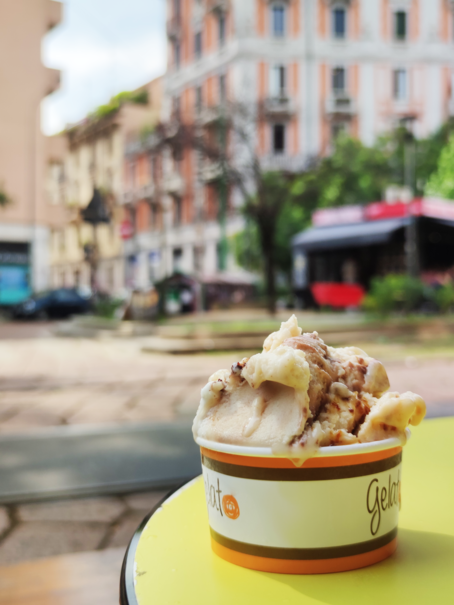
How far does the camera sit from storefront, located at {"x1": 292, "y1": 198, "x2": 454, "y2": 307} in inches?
497

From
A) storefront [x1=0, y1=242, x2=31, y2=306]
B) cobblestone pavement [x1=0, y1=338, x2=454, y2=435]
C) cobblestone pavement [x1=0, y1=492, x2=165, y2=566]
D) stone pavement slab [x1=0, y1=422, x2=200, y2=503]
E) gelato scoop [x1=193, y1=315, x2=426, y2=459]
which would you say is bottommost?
cobblestone pavement [x1=0, y1=338, x2=454, y2=435]

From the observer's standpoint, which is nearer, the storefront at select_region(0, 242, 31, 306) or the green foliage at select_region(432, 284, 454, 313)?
the green foliage at select_region(432, 284, 454, 313)

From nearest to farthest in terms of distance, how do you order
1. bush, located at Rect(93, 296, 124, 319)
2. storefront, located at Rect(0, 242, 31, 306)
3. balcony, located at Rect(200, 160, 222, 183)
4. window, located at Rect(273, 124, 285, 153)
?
balcony, located at Rect(200, 160, 222, 183) → storefront, located at Rect(0, 242, 31, 306) → bush, located at Rect(93, 296, 124, 319) → window, located at Rect(273, 124, 285, 153)


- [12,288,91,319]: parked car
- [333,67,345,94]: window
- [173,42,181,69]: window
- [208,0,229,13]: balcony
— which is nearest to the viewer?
[12,288,91,319]: parked car

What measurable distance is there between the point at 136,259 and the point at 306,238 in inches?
236

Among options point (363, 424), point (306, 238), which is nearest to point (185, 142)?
point (306, 238)

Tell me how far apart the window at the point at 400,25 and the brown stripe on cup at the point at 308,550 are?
738 inches

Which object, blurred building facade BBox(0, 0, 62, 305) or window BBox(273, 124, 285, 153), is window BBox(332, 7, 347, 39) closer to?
window BBox(273, 124, 285, 153)

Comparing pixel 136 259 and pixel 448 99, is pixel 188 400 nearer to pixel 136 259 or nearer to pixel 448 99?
pixel 136 259

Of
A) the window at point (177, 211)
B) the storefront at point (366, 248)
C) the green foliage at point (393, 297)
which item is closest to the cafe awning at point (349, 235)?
the storefront at point (366, 248)

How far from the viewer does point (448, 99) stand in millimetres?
18281

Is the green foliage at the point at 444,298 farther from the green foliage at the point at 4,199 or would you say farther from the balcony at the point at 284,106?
the balcony at the point at 284,106

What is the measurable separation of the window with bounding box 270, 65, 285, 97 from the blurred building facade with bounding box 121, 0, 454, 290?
29 millimetres

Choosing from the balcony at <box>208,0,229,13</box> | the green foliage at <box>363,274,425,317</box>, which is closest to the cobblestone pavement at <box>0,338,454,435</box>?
the green foliage at <box>363,274,425,317</box>
